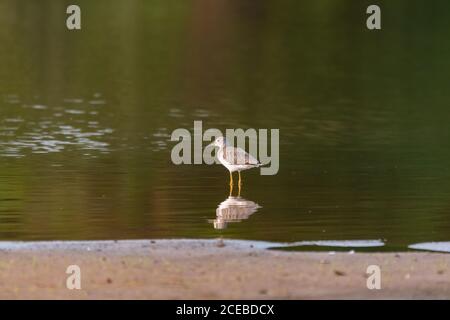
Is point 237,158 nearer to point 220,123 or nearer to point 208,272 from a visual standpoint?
point 208,272

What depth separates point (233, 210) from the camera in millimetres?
21531

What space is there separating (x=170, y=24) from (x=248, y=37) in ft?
24.4

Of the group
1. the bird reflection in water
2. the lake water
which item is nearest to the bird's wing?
the lake water

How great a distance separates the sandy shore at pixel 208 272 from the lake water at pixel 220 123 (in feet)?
5.75

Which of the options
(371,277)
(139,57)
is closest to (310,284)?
(371,277)

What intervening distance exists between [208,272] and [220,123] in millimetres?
19737

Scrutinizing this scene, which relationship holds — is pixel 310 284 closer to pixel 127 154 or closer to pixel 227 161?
pixel 227 161

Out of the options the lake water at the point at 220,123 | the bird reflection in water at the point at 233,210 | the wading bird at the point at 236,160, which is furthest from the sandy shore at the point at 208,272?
the wading bird at the point at 236,160

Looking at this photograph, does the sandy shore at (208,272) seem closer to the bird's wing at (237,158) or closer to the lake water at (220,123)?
the lake water at (220,123)

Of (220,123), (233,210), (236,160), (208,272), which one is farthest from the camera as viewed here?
(220,123)

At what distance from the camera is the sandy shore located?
14.7 meters

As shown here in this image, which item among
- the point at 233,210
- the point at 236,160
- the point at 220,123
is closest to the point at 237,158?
the point at 236,160

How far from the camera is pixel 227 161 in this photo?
23453mm

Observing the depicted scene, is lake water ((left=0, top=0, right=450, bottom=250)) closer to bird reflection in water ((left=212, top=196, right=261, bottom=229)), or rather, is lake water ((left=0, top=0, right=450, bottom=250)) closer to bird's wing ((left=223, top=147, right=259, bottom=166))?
bird reflection in water ((left=212, top=196, right=261, bottom=229))
